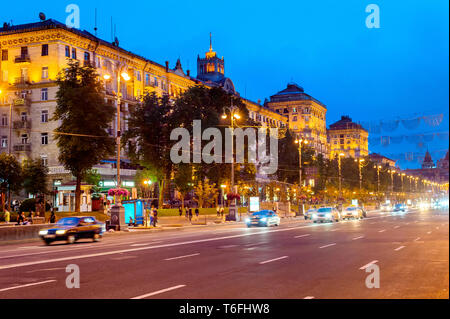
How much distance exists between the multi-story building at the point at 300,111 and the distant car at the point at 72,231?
114m

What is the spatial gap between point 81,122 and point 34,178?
39.1 ft

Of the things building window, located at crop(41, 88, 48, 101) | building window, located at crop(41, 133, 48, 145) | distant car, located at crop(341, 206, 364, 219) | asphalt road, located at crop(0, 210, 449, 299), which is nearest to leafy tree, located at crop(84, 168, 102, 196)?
building window, located at crop(41, 133, 48, 145)

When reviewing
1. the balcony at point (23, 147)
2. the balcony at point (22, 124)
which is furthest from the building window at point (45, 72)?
the balcony at point (23, 147)

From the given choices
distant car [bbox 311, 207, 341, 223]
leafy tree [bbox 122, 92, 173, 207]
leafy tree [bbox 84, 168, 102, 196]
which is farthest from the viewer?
leafy tree [bbox 122, 92, 173, 207]

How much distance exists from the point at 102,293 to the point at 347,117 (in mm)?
190233

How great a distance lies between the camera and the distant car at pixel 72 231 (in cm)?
2714

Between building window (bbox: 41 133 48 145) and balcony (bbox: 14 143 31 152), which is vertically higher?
building window (bbox: 41 133 48 145)

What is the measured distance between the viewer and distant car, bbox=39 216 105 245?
27141 mm

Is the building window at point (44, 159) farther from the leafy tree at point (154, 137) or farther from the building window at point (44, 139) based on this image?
the leafy tree at point (154, 137)

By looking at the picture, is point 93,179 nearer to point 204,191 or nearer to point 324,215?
point 204,191

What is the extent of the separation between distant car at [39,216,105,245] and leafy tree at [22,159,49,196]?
29257mm

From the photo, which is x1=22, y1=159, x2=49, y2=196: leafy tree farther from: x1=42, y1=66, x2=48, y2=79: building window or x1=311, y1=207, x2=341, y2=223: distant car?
x1=311, y1=207, x2=341, y2=223: distant car

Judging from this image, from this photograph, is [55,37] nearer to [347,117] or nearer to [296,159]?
[296,159]
